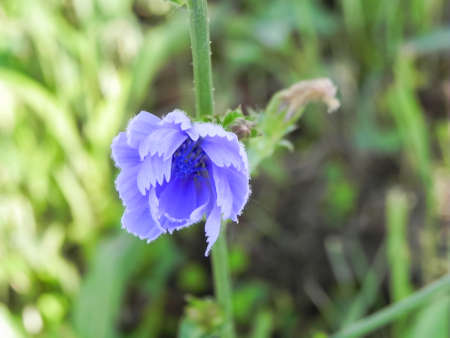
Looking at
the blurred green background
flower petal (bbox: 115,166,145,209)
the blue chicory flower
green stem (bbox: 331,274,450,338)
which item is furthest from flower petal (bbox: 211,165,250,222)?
the blurred green background

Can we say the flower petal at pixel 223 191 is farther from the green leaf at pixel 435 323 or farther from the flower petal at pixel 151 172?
the green leaf at pixel 435 323

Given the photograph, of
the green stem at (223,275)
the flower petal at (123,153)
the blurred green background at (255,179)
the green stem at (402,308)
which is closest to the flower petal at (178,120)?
the flower petal at (123,153)

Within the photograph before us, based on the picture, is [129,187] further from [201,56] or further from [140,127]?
[201,56]

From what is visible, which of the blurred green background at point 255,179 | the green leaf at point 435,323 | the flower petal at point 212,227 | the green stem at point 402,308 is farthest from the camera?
the blurred green background at point 255,179

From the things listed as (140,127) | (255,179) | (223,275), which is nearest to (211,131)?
(140,127)


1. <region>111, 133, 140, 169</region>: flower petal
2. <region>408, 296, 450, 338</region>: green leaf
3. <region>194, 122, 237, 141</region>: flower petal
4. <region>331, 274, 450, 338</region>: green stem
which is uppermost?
<region>111, 133, 140, 169</region>: flower petal

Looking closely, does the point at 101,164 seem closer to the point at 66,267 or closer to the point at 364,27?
the point at 66,267

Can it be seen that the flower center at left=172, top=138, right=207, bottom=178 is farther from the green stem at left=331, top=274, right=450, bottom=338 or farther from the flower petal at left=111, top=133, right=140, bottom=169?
the green stem at left=331, top=274, right=450, bottom=338

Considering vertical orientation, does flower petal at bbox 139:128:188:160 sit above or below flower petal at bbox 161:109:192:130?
below


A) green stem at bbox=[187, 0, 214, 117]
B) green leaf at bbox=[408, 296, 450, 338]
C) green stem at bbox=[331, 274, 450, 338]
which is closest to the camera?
green stem at bbox=[187, 0, 214, 117]
